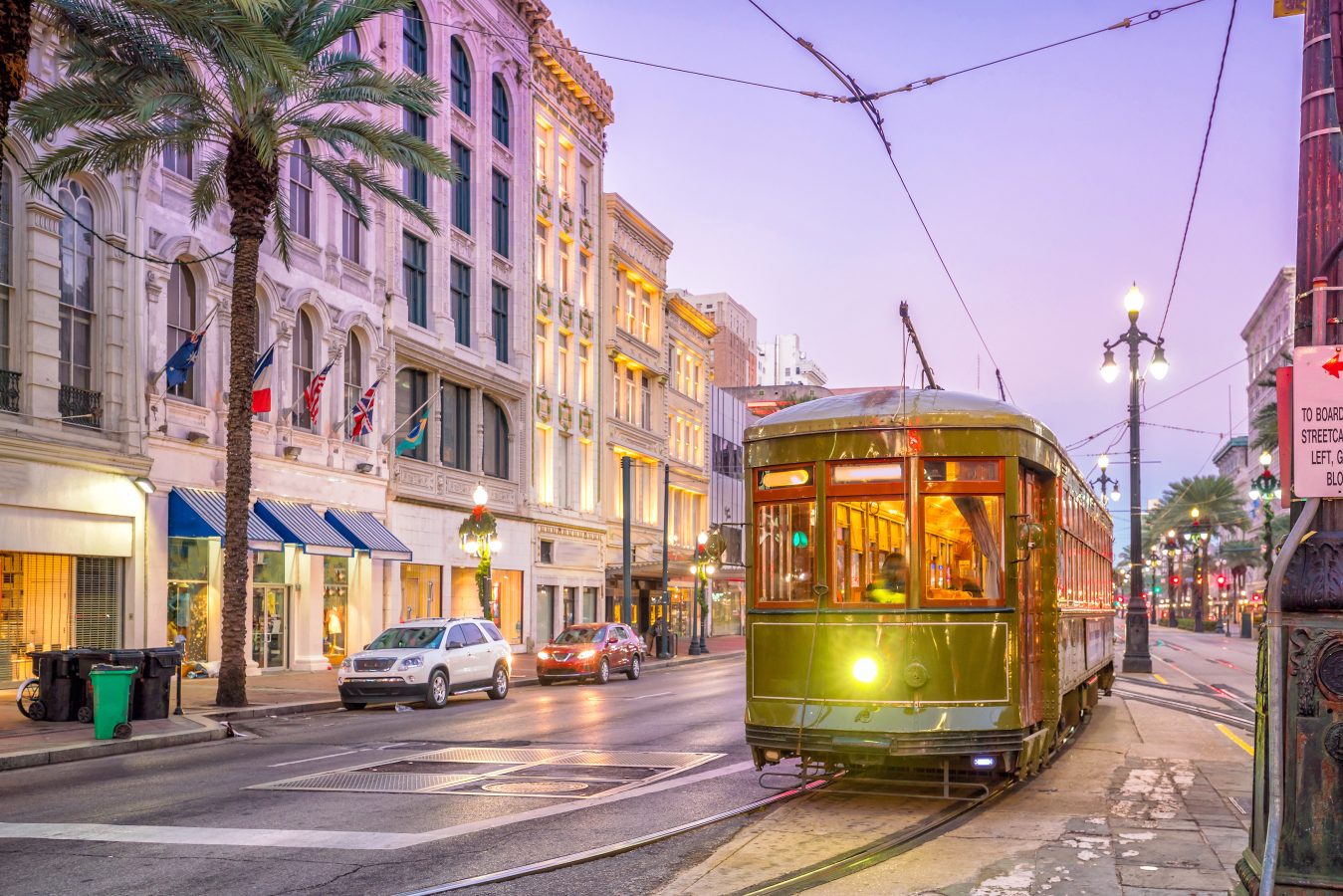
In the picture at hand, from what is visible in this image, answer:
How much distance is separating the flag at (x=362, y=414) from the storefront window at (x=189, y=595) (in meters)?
5.75

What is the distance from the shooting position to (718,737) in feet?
58.4

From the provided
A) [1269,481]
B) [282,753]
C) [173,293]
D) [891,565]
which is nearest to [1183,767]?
[891,565]

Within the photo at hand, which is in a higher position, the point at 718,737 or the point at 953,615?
the point at 953,615

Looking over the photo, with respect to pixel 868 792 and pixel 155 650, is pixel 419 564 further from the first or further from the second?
pixel 868 792

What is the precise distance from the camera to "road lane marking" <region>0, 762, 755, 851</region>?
993 cm

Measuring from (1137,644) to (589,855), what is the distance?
26178mm

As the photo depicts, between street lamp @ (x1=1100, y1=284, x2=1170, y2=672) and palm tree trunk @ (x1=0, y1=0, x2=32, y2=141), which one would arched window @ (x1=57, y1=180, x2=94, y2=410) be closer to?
palm tree trunk @ (x1=0, y1=0, x2=32, y2=141)

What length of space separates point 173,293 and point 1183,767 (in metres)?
23.3

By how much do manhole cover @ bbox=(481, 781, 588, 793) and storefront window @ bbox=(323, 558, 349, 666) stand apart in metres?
22.9

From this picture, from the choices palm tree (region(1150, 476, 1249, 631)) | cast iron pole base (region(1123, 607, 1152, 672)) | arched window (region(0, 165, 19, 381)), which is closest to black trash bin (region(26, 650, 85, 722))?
arched window (region(0, 165, 19, 381))

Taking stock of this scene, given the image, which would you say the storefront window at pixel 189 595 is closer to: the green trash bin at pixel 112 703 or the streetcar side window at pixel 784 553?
the green trash bin at pixel 112 703

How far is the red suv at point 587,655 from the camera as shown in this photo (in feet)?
107

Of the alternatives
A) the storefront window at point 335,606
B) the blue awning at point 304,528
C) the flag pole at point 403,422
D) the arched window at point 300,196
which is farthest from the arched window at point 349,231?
the storefront window at point 335,606

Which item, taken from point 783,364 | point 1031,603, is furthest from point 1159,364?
point 783,364
